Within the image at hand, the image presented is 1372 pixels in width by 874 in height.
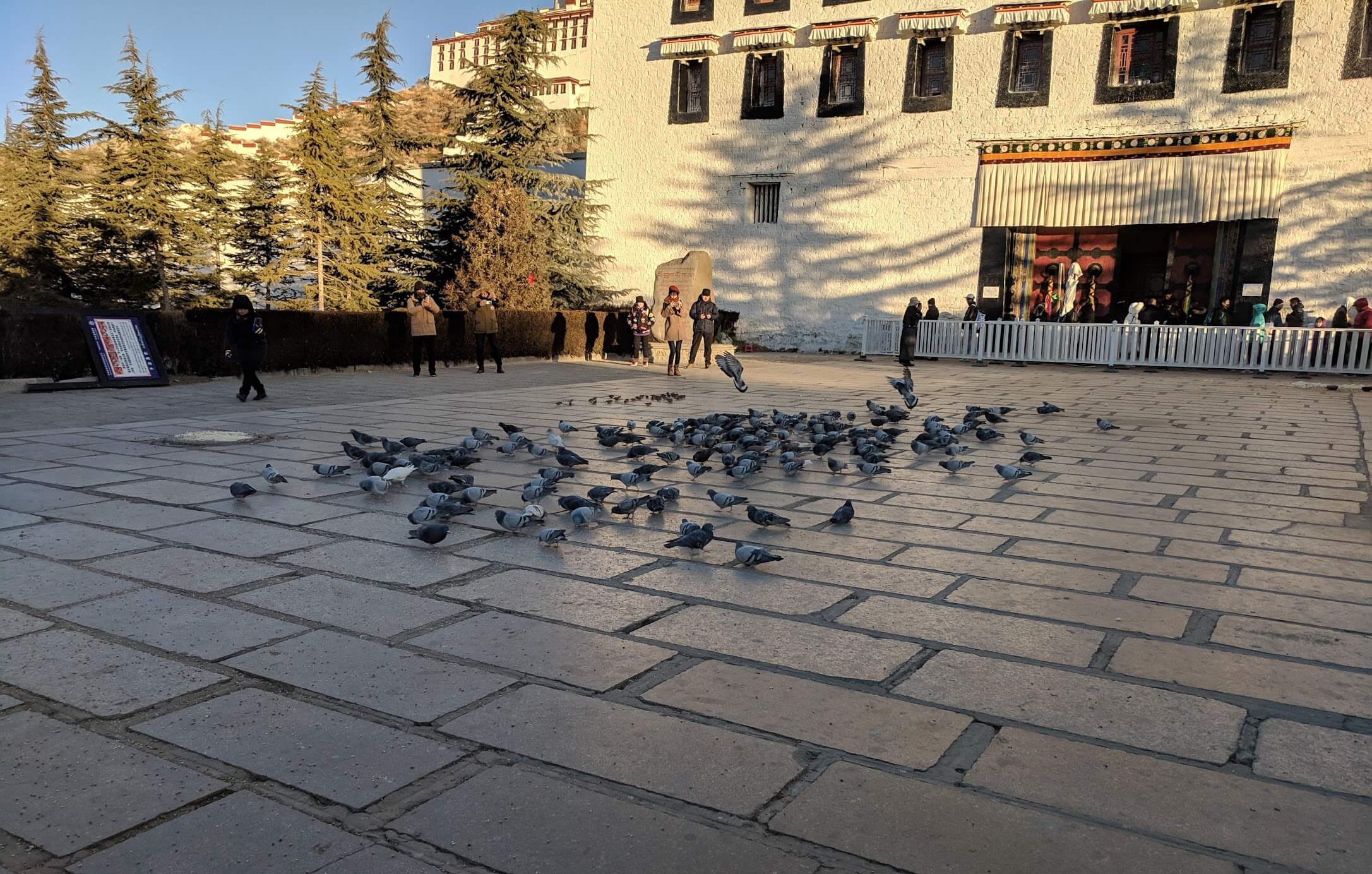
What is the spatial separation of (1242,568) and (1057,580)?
3.08 feet

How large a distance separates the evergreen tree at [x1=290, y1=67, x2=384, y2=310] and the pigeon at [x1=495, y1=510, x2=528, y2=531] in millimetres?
22353

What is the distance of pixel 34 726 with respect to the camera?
2410mm

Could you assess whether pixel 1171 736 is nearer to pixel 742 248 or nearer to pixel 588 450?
pixel 588 450

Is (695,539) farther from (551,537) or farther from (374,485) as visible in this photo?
(374,485)

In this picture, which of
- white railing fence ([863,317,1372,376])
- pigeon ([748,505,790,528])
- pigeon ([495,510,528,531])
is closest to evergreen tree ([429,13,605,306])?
white railing fence ([863,317,1372,376])

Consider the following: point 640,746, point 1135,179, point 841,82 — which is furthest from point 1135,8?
point 640,746

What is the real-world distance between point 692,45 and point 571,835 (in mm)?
26068

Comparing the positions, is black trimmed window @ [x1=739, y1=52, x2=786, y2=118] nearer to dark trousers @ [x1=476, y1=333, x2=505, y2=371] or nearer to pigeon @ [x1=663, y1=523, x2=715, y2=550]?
dark trousers @ [x1=476, y1=333, x2=505, y2=371]

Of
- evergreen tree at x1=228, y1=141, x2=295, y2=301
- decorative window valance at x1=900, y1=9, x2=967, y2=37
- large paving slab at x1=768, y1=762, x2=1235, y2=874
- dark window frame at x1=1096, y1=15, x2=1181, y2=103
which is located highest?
decorative window valance at x1=900, y1=9, x2=967, y2=37

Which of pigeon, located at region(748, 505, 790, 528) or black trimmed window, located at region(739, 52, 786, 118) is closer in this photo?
pigeon, located at region(748, 505, 790, 528)

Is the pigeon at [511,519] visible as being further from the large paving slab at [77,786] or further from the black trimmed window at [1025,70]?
the black trimmed window at [1025,70]

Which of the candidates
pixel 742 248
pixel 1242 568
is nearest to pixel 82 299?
pixel 742 248

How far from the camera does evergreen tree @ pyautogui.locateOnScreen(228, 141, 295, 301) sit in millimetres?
26219

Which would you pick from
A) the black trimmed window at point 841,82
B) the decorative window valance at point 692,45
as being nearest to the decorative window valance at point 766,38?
the decorative window valance at point 692,45
